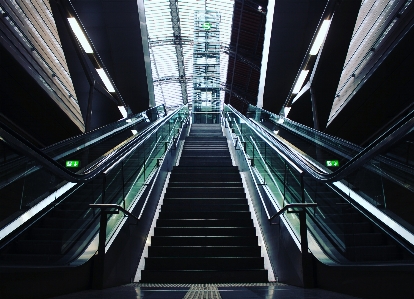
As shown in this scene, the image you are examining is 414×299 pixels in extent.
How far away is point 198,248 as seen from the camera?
4945 millimetres

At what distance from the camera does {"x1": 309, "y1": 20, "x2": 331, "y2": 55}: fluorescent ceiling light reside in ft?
31.7

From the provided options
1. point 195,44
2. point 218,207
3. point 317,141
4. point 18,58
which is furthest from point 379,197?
point 195,44

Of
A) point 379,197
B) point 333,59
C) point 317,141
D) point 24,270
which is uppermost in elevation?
point 333,59

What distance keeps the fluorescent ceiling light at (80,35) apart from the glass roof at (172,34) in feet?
33.2

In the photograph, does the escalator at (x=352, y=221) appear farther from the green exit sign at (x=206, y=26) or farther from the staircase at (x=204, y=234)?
the green exit sign at (x=206, y=26)

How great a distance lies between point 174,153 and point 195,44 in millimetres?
15457

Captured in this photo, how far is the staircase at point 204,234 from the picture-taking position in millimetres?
4539

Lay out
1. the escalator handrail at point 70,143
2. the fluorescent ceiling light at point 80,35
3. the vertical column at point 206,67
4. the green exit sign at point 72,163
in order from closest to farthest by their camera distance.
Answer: the escalator handrail at point 70,143 < the green exit sign at point 72,163 < the fluorescent ceiling light at point 80,35 < the vertical column at point 206,67

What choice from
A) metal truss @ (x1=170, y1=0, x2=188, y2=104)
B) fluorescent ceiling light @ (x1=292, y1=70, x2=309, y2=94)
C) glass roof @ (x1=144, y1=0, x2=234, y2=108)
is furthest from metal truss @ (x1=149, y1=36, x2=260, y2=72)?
fluorescent ceiling light @ (x1=292, y1=70, x2=309, y2=94)

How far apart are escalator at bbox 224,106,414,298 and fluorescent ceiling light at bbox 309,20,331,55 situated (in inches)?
212

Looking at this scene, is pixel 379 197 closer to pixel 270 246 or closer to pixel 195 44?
pixel 270 246

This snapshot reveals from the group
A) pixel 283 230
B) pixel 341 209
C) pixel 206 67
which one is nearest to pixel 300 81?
pixel 283 230

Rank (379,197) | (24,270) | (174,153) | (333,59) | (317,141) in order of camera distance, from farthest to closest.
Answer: (333,59)
(174,153)
(317,141)
(379,197)
(24,270)

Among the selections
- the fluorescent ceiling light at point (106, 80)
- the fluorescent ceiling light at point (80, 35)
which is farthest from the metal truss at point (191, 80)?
the fluorescent ceiling light at point (80, 35)
